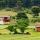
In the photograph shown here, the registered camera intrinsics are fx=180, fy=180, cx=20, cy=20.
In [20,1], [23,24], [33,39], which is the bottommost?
[33,39]

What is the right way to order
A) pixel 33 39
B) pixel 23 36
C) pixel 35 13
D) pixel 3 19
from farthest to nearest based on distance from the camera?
pixel 35 13 < pixel 3 19 < pixel 23 36 < pixel 33 39

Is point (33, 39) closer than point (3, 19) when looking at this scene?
Yes

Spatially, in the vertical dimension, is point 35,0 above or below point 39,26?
above

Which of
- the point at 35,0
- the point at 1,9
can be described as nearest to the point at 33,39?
the point at 1,9

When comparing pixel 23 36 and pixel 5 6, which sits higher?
pixel 5 6

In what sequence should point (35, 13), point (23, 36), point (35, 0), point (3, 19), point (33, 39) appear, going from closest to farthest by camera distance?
point (33, 39)
point (23, 36)
point (3, 19)
point (35, 13)
point (35, 0)

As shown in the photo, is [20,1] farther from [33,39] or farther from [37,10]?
[33,39]

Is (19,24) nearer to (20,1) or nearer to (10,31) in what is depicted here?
(10,31)

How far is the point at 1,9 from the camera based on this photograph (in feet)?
199

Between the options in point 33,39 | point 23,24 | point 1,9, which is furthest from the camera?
point 1,9

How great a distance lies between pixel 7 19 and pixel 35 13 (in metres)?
11.7

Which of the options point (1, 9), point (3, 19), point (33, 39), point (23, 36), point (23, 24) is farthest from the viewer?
point (1, 9)

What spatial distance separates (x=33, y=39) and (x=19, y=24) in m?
4.50

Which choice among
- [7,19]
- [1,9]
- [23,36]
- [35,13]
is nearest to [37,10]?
[35,13]
